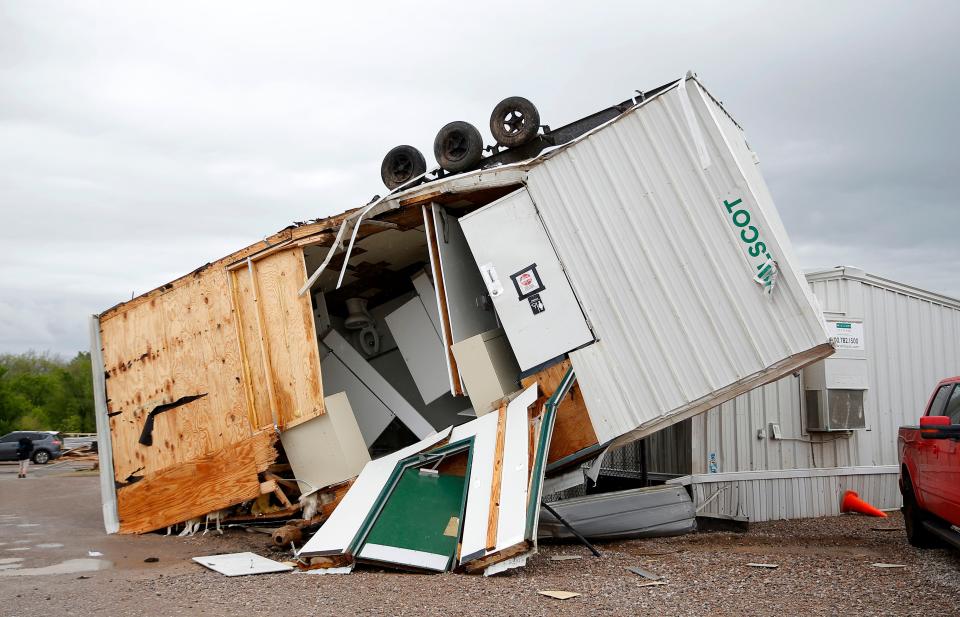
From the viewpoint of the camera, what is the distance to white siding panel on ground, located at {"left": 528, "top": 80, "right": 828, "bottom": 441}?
7.18m

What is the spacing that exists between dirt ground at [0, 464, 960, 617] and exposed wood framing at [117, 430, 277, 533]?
1.97 ft

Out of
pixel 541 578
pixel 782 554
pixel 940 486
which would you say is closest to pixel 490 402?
pixel 541 578

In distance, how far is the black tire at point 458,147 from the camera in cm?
908

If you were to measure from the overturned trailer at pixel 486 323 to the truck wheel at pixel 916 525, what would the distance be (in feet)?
5.89

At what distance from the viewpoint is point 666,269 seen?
759 cm

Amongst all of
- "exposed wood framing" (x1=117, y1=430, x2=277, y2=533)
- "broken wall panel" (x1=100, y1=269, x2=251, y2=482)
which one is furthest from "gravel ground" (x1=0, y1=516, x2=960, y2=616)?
"broken wall panel" (x1=100, y1=269, x2=251, y2=482)

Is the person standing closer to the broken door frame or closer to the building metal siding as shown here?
the broken door frame

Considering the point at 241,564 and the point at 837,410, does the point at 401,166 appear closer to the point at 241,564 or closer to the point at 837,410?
the point at 241,564

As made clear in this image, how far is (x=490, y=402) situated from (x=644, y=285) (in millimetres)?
2128

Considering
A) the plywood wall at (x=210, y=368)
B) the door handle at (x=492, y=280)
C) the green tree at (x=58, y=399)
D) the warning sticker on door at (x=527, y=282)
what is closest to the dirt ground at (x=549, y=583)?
the plywood wall at (x=210, y=368)

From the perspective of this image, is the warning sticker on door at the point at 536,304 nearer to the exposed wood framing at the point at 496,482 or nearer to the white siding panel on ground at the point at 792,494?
the exposed wood framing at the point at 496,482

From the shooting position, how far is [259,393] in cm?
955

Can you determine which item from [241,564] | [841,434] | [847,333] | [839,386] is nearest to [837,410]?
[839,386]

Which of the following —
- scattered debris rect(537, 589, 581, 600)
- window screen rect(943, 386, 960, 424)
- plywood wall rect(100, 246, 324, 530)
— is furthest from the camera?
→ plywood wall rect(100, 246, 324, 530)
